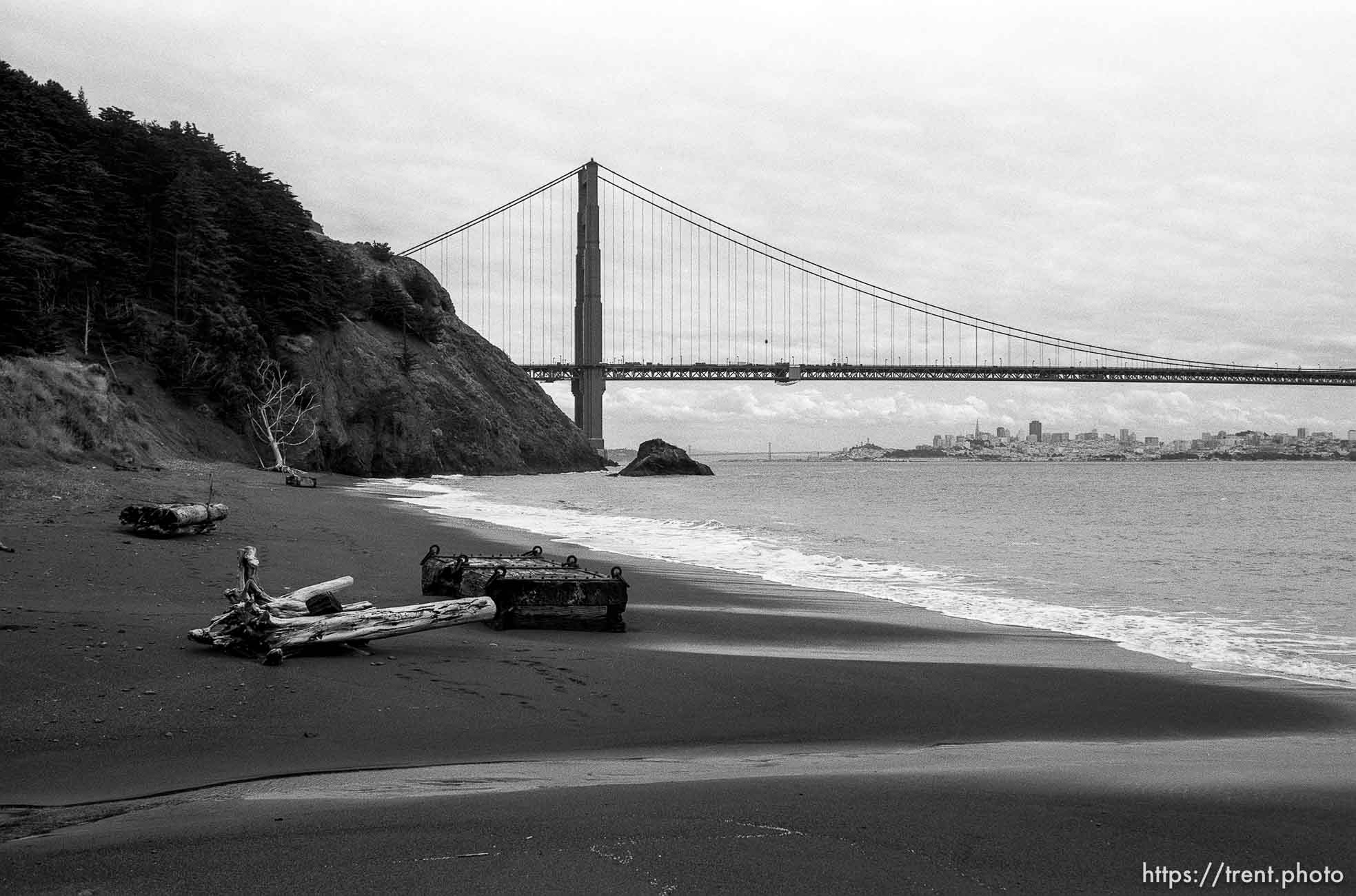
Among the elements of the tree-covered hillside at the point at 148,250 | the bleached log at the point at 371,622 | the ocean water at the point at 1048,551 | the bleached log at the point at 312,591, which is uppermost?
the tree-covered hillside at the point at 148,250

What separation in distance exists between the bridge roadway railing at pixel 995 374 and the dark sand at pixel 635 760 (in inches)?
2666

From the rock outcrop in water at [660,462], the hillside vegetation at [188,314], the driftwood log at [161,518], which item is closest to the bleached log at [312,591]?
the driftwood log at [161,518]

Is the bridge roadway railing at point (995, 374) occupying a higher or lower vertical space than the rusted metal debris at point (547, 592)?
higher

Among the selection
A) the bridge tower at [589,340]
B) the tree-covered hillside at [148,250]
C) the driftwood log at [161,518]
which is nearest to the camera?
the driftwood log at [161,518]

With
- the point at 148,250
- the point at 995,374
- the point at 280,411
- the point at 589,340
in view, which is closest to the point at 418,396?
the point at 280,411

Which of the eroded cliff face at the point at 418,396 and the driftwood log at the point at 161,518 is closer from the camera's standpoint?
the driftwood log at the point at 161,518

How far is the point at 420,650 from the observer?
6.54 metres

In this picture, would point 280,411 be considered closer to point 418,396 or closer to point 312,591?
point 418,396

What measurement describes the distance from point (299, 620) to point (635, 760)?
2.68 meters

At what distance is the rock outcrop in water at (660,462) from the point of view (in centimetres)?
7088

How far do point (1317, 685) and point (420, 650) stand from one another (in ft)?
20.4

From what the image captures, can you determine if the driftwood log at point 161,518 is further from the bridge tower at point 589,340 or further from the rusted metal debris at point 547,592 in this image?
the bridge tower at point 589,340

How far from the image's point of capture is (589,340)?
7819 cm

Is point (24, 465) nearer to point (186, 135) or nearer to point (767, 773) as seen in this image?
point (767, 773)
